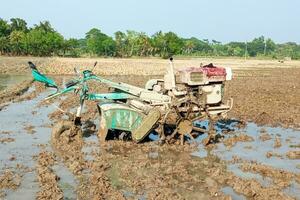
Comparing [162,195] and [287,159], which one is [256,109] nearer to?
[287,159]

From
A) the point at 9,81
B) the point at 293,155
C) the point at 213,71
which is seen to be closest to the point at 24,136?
the point at 213,71

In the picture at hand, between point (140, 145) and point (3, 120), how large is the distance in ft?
18.3

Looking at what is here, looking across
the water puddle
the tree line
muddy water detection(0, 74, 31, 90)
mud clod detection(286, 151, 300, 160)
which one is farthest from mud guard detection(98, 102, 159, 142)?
the tree line

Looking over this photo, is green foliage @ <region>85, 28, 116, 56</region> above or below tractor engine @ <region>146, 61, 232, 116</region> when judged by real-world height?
below

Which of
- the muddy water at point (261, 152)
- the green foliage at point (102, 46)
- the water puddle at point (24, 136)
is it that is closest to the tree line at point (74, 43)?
the green foliage at point (102, 46)

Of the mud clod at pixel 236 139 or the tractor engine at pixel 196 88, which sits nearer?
the tractor engine at pixel 196 88

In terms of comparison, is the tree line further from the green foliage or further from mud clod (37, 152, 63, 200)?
mud clod (37, 152, 63, 200)

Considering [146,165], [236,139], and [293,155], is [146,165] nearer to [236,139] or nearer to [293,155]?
[293,155]

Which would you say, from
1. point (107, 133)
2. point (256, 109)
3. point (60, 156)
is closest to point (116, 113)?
point (107, 133)

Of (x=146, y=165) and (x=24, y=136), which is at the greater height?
(x=146, y=165)

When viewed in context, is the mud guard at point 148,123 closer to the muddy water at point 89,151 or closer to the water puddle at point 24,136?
the muddy water at point 89,151

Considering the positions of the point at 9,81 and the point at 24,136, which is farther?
the point at 9,81

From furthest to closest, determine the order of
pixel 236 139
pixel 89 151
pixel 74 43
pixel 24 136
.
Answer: pixel 74 43 → pixel 24 136 → pixel 236 139 → pixel 89 151

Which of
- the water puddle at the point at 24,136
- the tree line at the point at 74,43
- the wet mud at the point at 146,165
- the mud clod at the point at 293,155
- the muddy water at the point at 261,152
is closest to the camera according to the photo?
the wet mud at the point at 146,165
